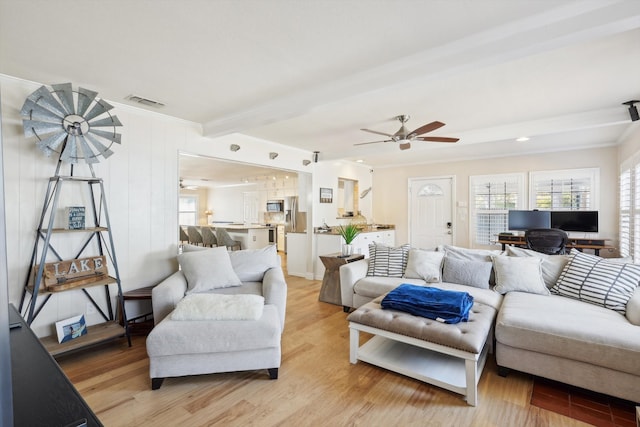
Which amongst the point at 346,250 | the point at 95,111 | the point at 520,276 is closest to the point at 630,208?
the point at 520,276

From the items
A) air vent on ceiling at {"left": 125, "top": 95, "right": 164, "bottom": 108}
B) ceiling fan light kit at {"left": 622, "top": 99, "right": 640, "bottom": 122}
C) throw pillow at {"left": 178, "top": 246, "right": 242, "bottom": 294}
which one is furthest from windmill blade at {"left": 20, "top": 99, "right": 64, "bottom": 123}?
ceiling fan light kit at {"left": 622, "top": 99, "right": 640, "bottom": 122}

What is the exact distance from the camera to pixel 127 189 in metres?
3.25

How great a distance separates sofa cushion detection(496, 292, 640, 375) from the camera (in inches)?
78.0

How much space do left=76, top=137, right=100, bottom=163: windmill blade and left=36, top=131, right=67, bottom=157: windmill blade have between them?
12 centimetres

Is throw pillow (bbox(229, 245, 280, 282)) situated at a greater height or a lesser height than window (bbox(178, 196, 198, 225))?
lesser

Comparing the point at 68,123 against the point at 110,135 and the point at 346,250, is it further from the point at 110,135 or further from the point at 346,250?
the point at 346,250

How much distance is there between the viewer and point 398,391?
224 centimetres

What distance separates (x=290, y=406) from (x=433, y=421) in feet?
2.98

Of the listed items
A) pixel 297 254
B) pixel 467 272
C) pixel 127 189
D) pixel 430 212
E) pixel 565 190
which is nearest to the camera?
pixel 127 189

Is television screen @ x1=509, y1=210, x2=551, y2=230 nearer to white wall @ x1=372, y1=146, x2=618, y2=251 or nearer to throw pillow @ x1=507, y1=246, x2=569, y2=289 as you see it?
white wall @ x1=372, y1=146, x2=618, y2=251

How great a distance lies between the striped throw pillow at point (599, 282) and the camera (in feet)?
8.36

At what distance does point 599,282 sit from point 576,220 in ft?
10.1

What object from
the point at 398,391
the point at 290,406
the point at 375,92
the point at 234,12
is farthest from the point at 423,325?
the point at 234,12

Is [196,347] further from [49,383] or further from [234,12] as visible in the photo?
[234,12]
